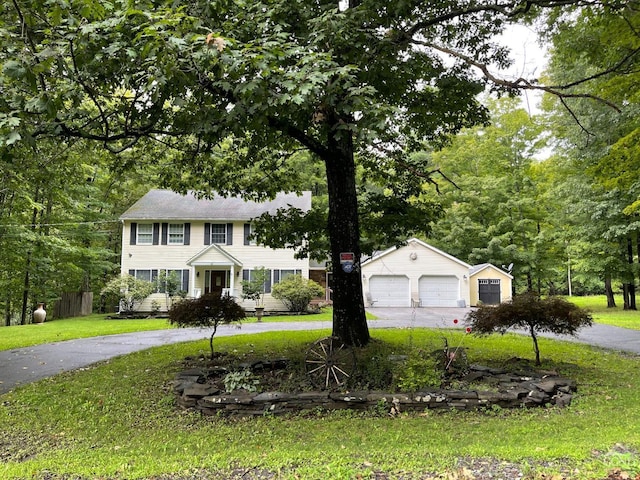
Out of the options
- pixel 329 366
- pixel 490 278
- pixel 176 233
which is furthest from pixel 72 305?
pixel 490 278

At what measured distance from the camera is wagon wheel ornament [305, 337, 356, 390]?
6.02 m

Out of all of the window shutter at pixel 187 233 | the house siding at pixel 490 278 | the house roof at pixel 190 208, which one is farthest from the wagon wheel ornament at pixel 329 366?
the house siding at pixel 490 278

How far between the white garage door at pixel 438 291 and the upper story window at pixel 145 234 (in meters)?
14.9

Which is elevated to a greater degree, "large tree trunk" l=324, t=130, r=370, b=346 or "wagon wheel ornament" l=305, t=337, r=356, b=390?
"large tree trunk" l=324, t=130, r=370, b=346

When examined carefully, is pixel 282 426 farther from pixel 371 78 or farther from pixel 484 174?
pixel 484 174

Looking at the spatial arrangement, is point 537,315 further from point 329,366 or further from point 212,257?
point 212,257

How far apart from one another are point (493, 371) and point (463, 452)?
3097mm

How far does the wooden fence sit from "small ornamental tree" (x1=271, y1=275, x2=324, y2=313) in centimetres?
1064

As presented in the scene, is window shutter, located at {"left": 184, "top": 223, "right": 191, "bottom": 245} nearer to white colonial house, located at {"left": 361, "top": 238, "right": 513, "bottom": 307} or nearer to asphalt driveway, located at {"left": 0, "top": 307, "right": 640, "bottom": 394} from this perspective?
asphalt driveway, located at {"left": 0, "top": 307, "right": 640, "bottom": 394}

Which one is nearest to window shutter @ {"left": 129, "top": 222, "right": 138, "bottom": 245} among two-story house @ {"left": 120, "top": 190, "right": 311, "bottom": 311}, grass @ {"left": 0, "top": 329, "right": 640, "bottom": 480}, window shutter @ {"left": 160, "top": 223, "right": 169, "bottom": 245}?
two-story house @ {"left": 120, "top": 190, "right": 311, "bottom": 311}

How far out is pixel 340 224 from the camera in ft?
26.0

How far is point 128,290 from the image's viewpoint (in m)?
20.5

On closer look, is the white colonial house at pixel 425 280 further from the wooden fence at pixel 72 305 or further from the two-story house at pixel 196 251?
the wooden fence at pixel 72 305

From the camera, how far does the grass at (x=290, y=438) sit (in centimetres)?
354
